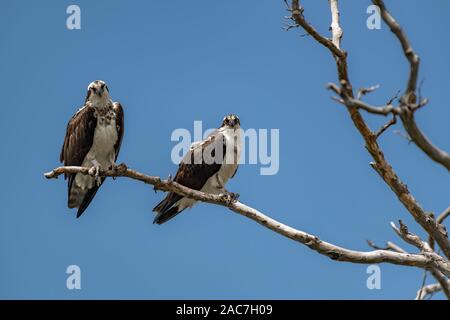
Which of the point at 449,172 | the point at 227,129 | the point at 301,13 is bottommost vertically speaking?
the point at 449,172

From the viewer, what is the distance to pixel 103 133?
10445mm

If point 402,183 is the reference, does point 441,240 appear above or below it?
below

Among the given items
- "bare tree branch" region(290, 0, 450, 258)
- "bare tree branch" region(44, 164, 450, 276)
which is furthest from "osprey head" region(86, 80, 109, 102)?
"bare tree branch" region(290, 0, 450, 258)

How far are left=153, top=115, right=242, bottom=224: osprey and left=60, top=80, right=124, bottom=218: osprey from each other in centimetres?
114

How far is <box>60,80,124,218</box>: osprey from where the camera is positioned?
34.3ft

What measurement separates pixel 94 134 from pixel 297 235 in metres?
4.03

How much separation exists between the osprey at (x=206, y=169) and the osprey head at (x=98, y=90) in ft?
5.11

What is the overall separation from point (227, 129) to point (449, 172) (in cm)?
495

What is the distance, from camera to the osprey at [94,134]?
10.5 meters

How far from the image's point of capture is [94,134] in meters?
10.5

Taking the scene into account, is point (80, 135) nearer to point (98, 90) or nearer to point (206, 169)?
point (98, 90)

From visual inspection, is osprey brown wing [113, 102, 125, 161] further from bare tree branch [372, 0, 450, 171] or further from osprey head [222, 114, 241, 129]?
bare tree branch [372, 0, 450, 171]
